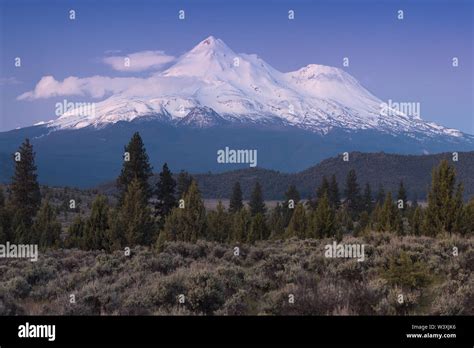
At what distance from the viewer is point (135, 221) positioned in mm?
32156

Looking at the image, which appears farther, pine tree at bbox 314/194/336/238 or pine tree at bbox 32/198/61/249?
pine tree at bbox 32/198/61/249

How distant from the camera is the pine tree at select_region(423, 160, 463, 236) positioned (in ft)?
83.1

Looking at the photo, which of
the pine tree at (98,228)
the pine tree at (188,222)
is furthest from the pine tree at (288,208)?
the pine tree at (98,228)

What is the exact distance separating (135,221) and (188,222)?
3723 millimetres

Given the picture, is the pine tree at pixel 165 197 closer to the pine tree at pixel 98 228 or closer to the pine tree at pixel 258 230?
the pine tree at pixel 258 230

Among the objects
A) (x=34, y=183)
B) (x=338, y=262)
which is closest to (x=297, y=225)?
(x=34, y=183)

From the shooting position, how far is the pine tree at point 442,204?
83.1 feet

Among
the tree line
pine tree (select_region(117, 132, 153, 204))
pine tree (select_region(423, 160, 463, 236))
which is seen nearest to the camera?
pine tree (select_region(423, 160, 463, 236))

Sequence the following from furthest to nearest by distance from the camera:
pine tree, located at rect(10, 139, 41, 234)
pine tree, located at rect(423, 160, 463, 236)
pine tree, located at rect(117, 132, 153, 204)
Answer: pine tree, located at rect(10, 139, 41, 234) → pine tree, located at rect(117, 132, 153, 204) → pine tree, located at rect(423, 160, 463, 236)

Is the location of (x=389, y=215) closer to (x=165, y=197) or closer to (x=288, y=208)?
(x=165, y=197)

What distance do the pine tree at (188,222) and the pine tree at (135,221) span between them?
1.38 meters

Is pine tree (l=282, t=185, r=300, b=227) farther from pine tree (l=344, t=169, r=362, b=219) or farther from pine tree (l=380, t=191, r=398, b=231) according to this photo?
pine tree (l=380, t=191, r=398, b=231)

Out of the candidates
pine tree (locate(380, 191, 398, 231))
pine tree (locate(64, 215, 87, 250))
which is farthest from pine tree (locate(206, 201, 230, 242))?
pine tree (locate(380, 191, 398, 231))

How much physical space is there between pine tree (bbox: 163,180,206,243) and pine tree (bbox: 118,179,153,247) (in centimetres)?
138
